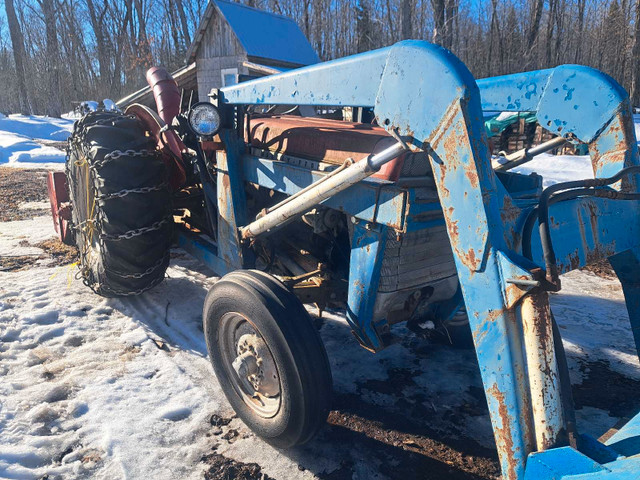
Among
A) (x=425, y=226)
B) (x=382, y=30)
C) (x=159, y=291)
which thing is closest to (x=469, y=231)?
(x=425, y=226)

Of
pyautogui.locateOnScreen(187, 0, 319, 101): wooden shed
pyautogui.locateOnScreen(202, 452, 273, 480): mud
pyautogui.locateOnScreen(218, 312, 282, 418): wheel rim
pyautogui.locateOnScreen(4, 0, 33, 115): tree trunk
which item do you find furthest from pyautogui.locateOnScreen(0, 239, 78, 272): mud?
pyautogui.locateOnScreen(4, 0, 33, 115): tree trunk

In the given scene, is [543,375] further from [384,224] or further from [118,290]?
[118,290]

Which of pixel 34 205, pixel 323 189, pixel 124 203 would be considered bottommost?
pixel 34 205

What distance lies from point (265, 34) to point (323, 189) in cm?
1516

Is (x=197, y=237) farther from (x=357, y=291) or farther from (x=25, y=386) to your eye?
(x=357, y=291)

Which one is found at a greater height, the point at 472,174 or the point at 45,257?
the point at 472,174

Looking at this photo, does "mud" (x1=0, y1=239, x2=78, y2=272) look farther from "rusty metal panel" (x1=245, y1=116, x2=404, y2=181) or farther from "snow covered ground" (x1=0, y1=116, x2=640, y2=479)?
"rusty metal panel" (x1=245, y1=116, x2=404, y2=181)

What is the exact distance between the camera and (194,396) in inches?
108

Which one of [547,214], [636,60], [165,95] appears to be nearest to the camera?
[547,214]

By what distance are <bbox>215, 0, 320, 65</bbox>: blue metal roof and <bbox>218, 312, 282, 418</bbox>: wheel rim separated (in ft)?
42.0

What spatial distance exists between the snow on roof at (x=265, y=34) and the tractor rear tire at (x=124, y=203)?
11465 millimetres

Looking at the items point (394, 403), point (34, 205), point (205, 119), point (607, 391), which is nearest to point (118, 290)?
point (205, 119)

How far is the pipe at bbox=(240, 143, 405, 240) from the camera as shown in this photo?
1.80 m

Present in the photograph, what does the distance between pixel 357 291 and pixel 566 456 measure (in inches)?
44.0
